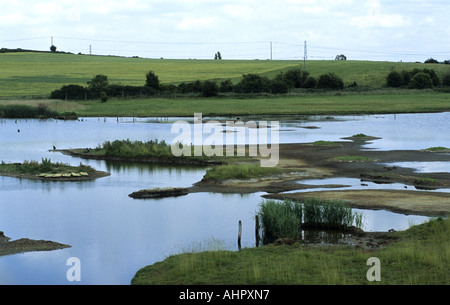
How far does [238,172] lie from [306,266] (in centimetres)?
1855

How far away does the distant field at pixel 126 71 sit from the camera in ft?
385

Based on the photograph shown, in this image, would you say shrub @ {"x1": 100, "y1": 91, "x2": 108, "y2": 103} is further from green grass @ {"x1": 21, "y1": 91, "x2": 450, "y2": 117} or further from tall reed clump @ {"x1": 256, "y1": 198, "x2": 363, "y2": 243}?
tall reed clump @ {"x1": 256, "y1": 198, "x2": 363, "y2": 243}

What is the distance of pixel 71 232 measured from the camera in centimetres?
2556

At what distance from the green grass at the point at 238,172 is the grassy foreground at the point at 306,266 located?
15.2 m

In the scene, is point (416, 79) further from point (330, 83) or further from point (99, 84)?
point (99, 84)

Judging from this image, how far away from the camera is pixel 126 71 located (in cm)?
13675

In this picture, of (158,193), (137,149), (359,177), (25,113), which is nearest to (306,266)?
(158,193)

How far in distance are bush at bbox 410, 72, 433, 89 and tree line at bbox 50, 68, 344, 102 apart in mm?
12246

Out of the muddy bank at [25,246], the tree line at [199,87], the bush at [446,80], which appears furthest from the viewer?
the bush at [446,80]

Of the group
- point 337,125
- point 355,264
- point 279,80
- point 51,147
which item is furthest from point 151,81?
point 355,264

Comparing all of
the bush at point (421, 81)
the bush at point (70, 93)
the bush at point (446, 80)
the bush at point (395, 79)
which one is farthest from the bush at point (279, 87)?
the bush at point (70, 93)

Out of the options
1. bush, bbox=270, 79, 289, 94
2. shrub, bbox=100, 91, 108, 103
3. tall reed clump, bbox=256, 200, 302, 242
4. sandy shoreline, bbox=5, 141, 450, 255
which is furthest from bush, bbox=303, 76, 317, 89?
tall reed clump, bbox=256, 200, 302, 242

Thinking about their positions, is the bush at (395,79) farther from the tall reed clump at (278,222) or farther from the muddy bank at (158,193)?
the tall reed clump at (278,222)
